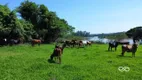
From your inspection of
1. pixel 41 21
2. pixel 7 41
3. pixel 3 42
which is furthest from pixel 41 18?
pixel 3 42

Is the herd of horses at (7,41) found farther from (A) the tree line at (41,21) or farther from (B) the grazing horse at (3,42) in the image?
(A) the tree line at (41,21)

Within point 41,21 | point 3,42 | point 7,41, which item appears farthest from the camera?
A: point 41,21

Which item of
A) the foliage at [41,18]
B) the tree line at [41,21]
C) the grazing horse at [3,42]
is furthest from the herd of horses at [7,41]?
the foliage at [41,18]

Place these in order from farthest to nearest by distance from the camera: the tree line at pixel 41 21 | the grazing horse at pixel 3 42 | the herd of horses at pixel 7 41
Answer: the tree line at pixel 41 21 < the grazing horse at pixel 3 42 < the herd of horses at pixel 7 41

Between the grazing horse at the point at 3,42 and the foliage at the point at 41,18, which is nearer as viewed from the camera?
the grazing horse at the point at 3,42

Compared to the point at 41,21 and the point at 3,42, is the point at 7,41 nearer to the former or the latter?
the point at 3,42

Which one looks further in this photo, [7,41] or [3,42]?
[7,41]

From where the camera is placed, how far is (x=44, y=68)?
1706cm

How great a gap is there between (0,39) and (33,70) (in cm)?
2951

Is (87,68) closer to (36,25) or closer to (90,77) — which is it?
(90,77)

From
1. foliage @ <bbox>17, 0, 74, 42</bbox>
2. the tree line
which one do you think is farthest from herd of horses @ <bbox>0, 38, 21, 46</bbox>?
foliage @ <bbox>17, 0, 74, 42</bbox>

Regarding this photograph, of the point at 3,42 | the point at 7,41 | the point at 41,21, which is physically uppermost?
the point at 41,21

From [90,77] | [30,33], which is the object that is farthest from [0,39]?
[90,77]

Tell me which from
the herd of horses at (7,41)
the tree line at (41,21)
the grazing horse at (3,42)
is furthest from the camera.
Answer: the tree line at (41,21)
